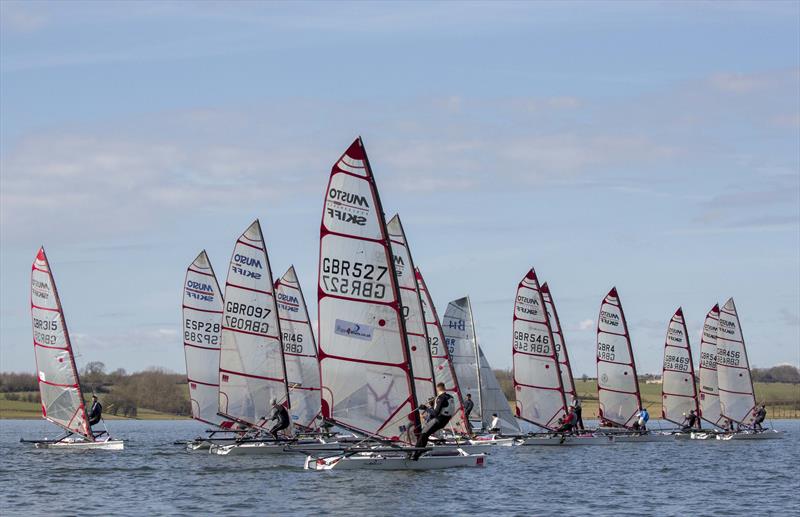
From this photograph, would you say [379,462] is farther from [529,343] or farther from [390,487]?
[529,343]

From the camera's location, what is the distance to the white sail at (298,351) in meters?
53.3

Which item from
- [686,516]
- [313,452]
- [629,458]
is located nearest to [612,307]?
[629,458]

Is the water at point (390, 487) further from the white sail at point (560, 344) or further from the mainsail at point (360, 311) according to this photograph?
the white sail at point (560, 344)

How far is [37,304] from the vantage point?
4781 cm

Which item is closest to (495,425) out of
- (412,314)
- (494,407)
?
(494,407)

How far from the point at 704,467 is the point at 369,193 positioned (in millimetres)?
17379

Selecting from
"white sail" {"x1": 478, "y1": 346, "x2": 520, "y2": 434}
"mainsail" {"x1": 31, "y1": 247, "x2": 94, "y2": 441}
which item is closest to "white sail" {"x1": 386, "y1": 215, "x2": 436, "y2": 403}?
"mainsail" {"x1": 31, "y1": 247, "x2": 94, "y2": 441}

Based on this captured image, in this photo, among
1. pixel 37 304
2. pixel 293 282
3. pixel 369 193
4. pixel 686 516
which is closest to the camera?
pixel 686 516

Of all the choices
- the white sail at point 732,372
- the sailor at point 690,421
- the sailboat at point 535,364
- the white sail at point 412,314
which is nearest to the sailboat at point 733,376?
the white sail at point 732,372

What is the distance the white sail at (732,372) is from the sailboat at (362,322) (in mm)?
36526

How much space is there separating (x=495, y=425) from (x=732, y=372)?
15.9 meters

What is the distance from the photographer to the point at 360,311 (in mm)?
34688

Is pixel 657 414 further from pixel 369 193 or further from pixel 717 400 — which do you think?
pixel 369 193

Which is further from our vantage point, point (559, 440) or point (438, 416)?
point (559, 440)
